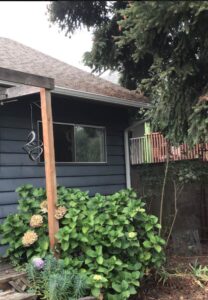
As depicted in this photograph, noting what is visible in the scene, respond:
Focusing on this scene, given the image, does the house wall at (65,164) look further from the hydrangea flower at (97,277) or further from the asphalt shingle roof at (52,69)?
the hydrangea flower at (97,277)

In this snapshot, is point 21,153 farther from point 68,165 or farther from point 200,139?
point 200,139

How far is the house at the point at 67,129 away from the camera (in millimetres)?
6691

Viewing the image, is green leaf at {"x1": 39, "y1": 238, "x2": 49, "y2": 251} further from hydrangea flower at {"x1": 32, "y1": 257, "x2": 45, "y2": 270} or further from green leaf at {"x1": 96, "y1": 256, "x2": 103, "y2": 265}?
green leaf at {"x1": 96, "y1": 256, "x2": 103, "y2": 265}

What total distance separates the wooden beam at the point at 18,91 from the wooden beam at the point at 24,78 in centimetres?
15

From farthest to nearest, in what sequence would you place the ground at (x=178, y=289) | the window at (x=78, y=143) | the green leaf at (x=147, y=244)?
the window at (x=78, y=143) < the ground at (x=178, y=289) < the green leaf at (x=147, y=244)

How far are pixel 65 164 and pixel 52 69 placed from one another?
211cm

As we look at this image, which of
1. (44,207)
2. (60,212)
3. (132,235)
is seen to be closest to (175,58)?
(132,235)

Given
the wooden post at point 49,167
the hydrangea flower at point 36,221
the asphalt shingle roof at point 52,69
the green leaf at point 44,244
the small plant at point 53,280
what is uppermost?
the asphalt shingle roof at point 52,69

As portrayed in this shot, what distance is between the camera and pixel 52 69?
28.3 feet

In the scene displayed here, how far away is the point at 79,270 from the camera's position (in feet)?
16.4

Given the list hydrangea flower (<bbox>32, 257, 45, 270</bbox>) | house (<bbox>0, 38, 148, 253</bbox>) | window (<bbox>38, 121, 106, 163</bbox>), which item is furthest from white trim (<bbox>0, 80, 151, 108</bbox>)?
hydrangea flower (<bbox>32, 257, 45, 270</bbox>)

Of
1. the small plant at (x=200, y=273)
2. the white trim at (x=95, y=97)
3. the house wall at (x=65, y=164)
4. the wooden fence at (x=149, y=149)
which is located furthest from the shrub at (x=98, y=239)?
the wooden fence at (x=149, y=149)

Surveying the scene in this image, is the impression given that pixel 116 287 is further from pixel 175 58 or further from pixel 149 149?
pixel 149 149

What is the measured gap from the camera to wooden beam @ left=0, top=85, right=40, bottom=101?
221 inches
